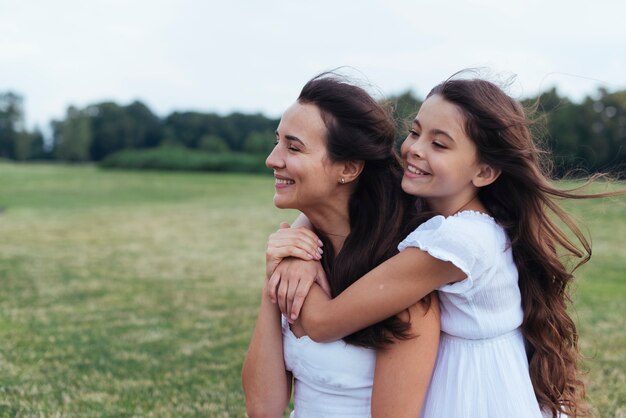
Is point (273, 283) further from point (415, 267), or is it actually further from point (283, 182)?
point (415, 267)

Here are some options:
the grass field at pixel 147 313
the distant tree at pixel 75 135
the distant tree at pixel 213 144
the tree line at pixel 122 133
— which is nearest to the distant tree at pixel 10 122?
the tree line at pixel 122 133

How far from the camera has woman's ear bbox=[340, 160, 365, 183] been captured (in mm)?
2688

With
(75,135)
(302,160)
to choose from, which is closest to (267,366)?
(302,160)

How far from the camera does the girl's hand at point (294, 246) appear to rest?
2652 millimetres

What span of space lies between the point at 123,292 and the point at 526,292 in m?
8.83

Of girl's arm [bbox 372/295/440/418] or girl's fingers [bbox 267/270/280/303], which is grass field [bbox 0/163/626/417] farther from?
girl's fingers [bbox 267/270/280/303]

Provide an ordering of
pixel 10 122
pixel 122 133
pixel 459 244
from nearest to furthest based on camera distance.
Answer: pixel 459 244 → pixel 122 133 → pixel 10 122

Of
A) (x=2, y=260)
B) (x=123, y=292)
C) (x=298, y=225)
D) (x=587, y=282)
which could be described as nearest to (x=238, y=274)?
(x=123, y=292)

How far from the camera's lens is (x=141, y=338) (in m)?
7.43

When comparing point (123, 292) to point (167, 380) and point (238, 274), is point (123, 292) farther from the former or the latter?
point (167, 380)

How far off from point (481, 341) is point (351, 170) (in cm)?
84

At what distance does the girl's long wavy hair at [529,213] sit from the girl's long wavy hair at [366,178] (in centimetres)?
28

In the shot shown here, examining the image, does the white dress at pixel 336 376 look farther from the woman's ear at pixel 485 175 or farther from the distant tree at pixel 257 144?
the distant tree at pixel 257 144

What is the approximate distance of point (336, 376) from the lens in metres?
2.60
